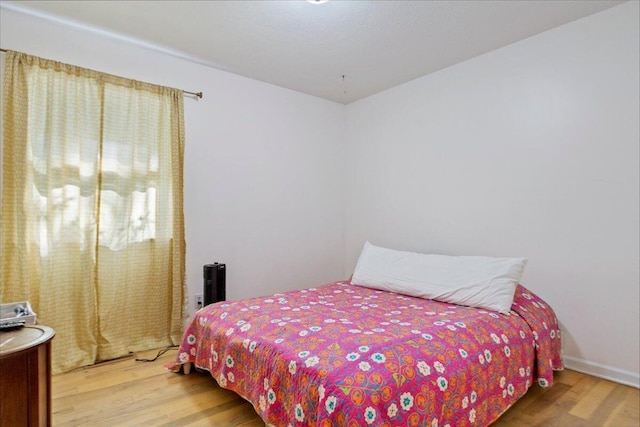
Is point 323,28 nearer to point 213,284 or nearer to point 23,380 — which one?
point 213,284

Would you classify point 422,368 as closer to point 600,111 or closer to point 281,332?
→ point 281,332

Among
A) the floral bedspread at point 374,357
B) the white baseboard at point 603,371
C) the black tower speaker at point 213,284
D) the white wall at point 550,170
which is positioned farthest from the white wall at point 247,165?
the white baseboard at point 603,371

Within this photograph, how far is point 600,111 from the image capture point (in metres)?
2.40

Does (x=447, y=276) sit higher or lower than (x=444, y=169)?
lower

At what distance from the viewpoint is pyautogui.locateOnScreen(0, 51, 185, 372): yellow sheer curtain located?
2.35 meters

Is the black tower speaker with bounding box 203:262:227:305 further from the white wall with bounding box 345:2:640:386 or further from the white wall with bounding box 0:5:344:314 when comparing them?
the white wall with bounding box 345:2:640:386

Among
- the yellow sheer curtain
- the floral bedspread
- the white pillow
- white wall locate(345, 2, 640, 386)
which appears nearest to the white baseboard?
white wall locate(345, 2, 640, 386)

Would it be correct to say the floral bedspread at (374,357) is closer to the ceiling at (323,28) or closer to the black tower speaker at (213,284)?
the black tower speaker at (213,284)

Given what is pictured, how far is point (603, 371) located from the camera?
2363mm

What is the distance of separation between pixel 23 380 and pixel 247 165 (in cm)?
243

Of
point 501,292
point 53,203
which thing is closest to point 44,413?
point 53,203

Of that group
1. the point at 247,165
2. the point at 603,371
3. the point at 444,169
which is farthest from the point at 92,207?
the point at 603,371

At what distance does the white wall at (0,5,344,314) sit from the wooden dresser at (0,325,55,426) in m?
1.63

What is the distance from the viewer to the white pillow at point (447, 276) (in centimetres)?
231
